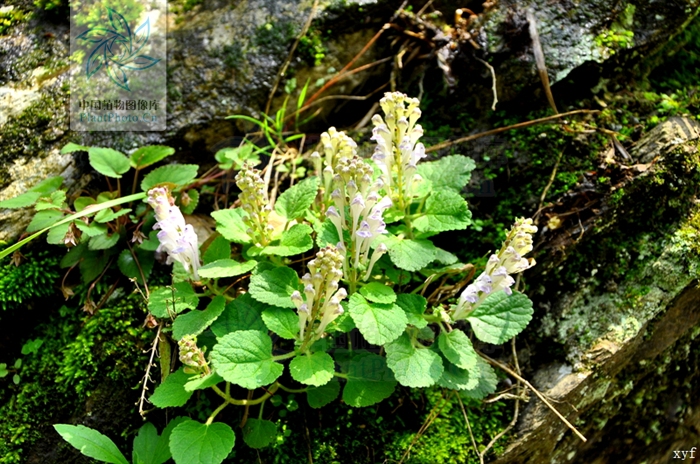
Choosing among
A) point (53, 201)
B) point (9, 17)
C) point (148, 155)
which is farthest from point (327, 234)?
point (9, 17)

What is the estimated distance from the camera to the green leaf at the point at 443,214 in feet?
7.87

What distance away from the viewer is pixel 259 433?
223cm

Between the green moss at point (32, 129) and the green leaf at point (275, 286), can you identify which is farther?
the green moss at point (32, 129)

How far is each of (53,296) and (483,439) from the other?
241 centimetres

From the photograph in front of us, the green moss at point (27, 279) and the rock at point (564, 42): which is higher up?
the rock at point (564, 42)

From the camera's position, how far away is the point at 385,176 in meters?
2.54

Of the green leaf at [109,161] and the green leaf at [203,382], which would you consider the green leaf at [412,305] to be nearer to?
the green leaf at [203,382]

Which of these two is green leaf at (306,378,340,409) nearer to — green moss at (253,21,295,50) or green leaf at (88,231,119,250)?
green leaf at (88,231,119,250)

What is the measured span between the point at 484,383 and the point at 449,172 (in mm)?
1098

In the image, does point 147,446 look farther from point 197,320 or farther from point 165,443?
point 197,320

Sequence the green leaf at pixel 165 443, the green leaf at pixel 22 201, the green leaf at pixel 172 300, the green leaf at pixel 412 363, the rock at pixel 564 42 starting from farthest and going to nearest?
the rock at pixel 564 42 → the green leaf at pixel 22 201 → the green leaf at pixel 172 300 → the green leaf at pixel 165 443 → the green leaf at pixel 412 363

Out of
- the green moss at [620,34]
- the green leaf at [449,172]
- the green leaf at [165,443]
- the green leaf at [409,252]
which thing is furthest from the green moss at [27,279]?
the green moss at [620,34]

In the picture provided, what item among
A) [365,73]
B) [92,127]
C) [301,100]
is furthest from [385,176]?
[92,127]

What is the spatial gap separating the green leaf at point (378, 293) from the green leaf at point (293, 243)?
1.07 feet
